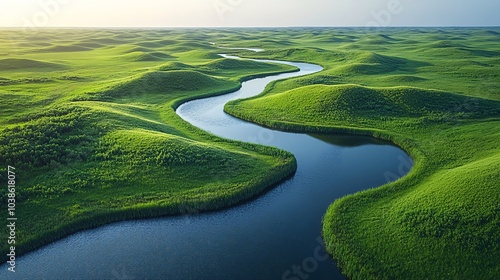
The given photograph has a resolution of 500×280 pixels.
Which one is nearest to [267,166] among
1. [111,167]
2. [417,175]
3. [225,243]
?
[225,243]

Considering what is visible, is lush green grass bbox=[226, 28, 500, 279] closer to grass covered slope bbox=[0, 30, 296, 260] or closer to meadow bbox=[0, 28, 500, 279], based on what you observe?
meadow bbox=[0, 28, 500, 279]

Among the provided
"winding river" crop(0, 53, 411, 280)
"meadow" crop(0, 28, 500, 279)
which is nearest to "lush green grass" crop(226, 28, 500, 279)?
"meadow" crop(0, 28, 500, 279)

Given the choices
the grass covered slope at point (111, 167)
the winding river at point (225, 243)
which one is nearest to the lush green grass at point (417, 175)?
the winding river at point (225, 243)

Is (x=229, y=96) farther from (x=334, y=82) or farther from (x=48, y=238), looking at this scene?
(x=48, y=238)

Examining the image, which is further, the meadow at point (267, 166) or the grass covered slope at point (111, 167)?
the grass covered slope at point (111, 167)

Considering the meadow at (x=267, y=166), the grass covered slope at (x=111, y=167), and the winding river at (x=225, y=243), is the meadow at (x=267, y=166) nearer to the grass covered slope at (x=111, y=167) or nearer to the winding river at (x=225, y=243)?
the grass covered slope at (x=111, y=167)

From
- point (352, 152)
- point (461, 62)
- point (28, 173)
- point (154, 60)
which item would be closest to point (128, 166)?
point (28, 173)
